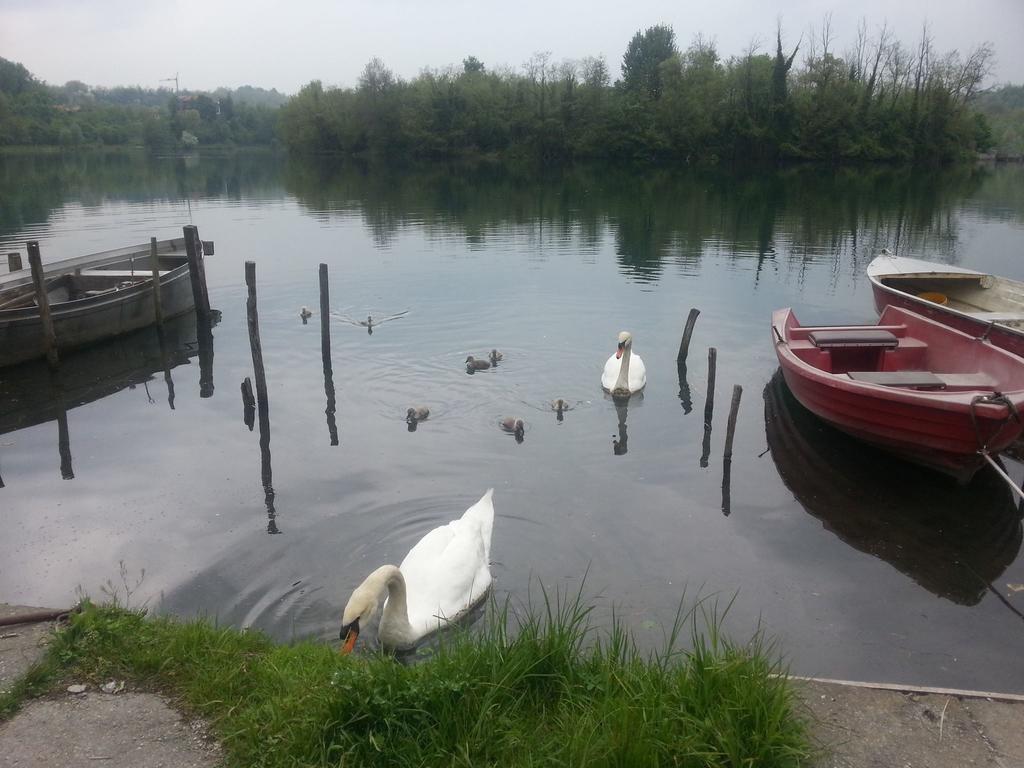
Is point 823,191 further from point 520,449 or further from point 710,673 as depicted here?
point 710,673

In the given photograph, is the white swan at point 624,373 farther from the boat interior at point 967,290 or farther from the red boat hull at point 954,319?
the boat interior at point 967,290

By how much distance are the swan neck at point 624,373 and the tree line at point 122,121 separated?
255ft

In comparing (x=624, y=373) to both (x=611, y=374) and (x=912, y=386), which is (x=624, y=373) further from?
(x=912, y=386)

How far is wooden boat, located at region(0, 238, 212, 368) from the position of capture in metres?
16.2

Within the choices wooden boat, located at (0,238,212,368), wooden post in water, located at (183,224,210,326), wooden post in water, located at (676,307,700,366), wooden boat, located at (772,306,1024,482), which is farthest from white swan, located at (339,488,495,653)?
wooden post in water, located at (183,224,210,326)

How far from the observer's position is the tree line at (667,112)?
77688 mm

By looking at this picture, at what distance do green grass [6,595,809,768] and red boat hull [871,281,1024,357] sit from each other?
1014 cm

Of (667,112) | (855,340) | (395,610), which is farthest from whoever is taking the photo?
(667,112)

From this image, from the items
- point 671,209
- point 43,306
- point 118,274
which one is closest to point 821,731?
point 43,306

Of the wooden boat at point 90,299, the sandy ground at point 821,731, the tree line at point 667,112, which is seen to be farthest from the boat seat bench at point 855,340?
the tree line at point 667,112

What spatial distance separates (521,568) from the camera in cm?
916

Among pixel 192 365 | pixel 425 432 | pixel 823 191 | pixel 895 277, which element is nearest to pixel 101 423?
pixel 192 365

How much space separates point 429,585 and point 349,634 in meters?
1.61

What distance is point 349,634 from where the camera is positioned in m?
6.50
